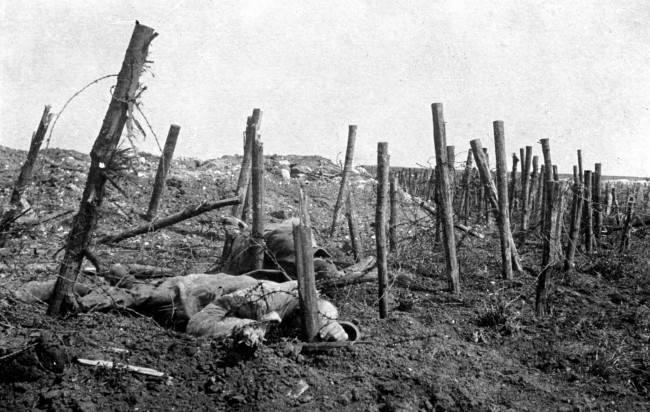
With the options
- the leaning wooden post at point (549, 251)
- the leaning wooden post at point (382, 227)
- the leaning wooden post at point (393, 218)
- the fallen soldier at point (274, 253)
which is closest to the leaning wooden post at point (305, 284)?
the leaning wooden post at point (382, 227)

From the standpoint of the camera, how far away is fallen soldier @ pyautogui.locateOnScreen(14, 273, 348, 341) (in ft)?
14.7

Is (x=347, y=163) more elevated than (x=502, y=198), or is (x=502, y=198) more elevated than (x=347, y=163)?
(x=347, y=163)

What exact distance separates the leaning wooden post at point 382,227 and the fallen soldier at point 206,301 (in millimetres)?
725

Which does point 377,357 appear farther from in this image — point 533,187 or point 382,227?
point 533,187

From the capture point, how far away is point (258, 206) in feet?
22.1

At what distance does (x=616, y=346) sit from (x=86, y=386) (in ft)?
15.2

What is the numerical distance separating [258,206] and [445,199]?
7.40 ft

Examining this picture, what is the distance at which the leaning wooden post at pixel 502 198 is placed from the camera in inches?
297

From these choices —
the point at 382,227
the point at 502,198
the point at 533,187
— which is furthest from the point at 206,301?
the point at 533,187

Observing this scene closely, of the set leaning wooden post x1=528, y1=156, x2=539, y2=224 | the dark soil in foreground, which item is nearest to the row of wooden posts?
the dark soil in foreground

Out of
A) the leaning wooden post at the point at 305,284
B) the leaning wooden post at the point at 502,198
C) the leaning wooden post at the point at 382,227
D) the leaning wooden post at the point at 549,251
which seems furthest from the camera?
the leaning wooden post at the point at 502,198

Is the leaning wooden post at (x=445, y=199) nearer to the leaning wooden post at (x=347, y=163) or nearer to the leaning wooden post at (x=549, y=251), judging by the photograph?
the leaning wooden post at (x=549, y=251)

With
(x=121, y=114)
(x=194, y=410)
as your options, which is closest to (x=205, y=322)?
(x=194, y=410)

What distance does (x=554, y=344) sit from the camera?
5273mm
